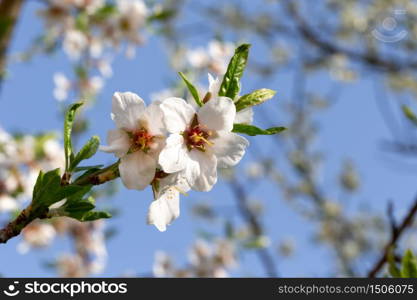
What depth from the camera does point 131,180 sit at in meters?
0.81

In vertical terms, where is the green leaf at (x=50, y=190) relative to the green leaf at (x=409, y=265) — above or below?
above

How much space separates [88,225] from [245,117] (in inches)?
106

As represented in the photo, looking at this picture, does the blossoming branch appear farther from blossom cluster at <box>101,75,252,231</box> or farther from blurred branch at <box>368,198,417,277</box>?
blurred branch at <box>368,198,417,277</box>

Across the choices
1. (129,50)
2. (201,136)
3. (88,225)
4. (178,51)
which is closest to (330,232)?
(178,51)

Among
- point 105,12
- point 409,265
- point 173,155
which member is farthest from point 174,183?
point 105,12

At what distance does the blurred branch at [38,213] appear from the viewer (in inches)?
32.8

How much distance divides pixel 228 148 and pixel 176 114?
11 centimetres

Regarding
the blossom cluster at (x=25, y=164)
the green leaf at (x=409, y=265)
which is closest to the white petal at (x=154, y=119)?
the green leaf at (x=409, y=265)

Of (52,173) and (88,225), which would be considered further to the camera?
(88,225)

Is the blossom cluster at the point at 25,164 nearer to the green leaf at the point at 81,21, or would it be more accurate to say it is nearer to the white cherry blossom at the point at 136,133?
the green leaf at the point at 81,21

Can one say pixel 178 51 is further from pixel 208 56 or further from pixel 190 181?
pixel 190 181

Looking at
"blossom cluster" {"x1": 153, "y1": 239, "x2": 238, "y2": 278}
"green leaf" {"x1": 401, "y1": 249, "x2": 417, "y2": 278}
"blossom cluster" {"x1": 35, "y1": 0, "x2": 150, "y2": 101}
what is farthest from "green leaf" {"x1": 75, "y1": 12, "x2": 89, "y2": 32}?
"green leaf" {"x1": 401, "y1": 249, "x2": 417, "y2": 278}

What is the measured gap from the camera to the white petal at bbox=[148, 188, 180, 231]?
36.1 inches

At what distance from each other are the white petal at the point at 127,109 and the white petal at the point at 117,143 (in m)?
0.02
